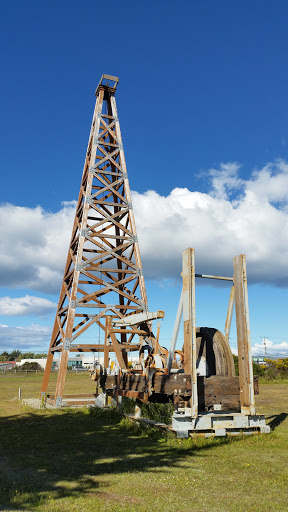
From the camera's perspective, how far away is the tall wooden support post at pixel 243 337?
27.6 ft

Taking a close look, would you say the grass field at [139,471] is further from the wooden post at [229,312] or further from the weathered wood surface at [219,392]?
the wooden post at [229,312]

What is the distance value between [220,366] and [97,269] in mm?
9291

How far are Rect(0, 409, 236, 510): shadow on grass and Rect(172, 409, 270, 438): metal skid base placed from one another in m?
0.24

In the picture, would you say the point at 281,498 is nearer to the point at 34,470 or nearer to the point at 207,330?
the point at 34,470

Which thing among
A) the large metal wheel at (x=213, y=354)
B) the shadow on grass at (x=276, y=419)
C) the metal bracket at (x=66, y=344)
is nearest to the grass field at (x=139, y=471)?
the shadow on grass at (x=276, y=419)

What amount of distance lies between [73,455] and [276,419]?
19.8ft

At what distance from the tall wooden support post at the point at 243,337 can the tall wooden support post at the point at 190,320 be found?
1.20 meters

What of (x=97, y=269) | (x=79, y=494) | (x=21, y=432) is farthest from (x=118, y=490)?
(x=97, y=269)

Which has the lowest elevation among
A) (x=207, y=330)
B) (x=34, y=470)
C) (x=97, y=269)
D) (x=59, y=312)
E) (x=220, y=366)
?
(x=34, y=470)

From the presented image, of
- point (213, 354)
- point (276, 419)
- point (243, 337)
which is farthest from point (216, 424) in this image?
point (276, 419)

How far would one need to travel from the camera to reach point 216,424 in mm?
8086

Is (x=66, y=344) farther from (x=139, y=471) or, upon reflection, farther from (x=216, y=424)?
(x=139, y=471)

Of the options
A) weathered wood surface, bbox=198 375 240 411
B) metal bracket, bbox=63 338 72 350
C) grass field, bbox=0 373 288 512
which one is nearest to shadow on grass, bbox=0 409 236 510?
grass field, bbox=0 373 288 512

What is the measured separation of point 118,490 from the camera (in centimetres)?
517
